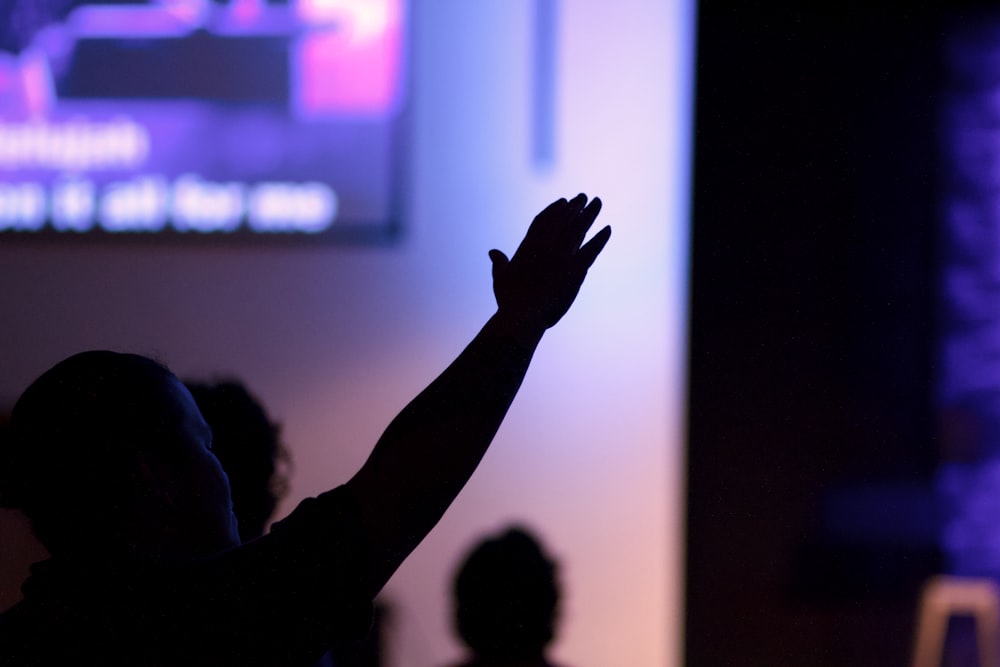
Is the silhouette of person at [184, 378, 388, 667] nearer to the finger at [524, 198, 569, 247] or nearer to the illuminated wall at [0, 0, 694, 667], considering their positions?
the finger at [524, 198, 569, 247]

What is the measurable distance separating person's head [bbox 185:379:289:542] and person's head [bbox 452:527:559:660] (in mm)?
572

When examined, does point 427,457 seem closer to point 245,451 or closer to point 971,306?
point 245,451

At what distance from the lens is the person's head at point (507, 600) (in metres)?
1.76

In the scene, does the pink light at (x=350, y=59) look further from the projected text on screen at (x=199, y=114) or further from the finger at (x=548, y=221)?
the finger at (x=548, y=221)

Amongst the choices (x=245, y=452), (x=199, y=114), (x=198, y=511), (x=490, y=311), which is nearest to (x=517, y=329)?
(x=198, y=511)

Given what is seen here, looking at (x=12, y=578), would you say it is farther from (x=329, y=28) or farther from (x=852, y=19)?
(x=852, y=19)

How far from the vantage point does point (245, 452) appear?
1.34m

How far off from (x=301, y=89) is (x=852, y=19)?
1444 millimetres

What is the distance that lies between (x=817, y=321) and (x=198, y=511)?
2.07 m

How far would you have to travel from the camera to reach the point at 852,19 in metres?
2.49

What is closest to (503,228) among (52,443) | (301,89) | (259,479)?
(301,89)

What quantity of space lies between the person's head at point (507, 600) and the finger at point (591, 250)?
3.78ft

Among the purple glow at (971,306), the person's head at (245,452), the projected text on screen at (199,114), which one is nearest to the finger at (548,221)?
the person's head at (245,452)

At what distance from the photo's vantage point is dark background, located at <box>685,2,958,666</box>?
2477 mm
